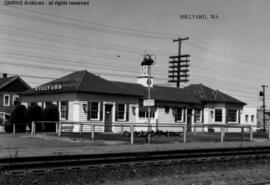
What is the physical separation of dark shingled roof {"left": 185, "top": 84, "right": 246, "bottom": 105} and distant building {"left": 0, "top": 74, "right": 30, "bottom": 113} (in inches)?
909

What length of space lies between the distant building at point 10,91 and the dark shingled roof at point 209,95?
2309 centimetres

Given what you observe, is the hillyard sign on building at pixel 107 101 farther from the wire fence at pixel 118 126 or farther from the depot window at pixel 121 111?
the wire fence at pixel 118 126

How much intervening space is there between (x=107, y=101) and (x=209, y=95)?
15347 mm

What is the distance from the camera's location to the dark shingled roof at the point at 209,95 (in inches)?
1761

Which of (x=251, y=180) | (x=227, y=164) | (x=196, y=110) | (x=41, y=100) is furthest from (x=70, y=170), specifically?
(x=196, y=110)

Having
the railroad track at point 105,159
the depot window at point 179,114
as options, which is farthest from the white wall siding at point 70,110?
the railroad track at point 105,159

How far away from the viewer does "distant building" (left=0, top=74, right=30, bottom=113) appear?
184 ft

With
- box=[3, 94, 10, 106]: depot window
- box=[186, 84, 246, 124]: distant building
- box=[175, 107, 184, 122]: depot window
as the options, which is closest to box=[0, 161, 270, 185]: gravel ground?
box=[175, 107, 184, 122]: depot window

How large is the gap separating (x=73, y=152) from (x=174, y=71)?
44859 millimetres

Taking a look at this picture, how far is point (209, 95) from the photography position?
46.0m

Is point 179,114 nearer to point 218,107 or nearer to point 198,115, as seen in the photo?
point 198,115

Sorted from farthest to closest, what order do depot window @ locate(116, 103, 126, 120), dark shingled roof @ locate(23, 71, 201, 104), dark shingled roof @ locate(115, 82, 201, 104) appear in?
dark shingled roof @ locate(115, 82, 201, 104), depot window @ locate(116, 103, 126, 120), dark shingled roof @ locate(23, 71, 201, 104)

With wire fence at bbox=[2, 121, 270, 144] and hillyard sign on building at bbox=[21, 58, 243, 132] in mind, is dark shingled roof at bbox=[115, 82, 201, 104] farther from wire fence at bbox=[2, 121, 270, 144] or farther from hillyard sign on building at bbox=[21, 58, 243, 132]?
wire fence at bbox=[2, 121, 270, 144]

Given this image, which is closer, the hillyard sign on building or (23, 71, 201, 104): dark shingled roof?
the hillyard sign on building
